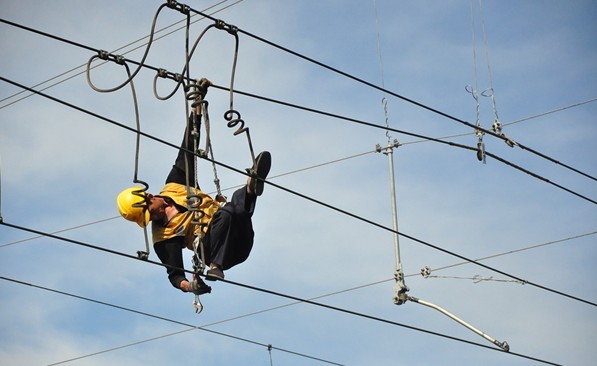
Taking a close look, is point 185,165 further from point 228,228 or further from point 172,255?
point 172,255

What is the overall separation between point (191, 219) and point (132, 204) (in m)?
0.45

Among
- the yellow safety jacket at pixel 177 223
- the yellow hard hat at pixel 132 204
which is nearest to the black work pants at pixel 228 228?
the yellow safety jacket at pixel 177 223

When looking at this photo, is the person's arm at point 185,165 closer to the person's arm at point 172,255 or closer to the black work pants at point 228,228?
the black work pants at point 228,228

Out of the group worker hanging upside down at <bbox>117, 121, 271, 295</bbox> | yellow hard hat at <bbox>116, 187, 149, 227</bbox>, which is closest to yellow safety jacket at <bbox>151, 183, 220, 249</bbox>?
worker hanging upside down at <bbox>117, 121, 271, 295</bbox>

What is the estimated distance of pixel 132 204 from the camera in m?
9.49

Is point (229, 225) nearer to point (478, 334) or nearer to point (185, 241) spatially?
point (185, 241)

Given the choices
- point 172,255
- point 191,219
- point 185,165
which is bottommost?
point 172,255

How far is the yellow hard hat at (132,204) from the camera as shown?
948 centimetres

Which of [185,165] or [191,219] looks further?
[191,219]

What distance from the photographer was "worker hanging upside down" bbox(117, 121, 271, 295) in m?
9.28

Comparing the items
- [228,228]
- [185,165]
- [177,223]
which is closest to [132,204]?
[177,223]

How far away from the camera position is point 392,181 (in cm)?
1233

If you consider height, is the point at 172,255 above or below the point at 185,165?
below

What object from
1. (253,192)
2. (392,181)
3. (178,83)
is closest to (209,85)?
(178,83)
